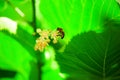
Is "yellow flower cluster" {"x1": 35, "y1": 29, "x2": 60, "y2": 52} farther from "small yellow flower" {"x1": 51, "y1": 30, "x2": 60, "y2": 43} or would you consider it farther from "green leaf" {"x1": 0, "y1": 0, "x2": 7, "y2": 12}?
"green leaf" {"x1": 0, "y1": 0, "x2": 7, "y2": 12}

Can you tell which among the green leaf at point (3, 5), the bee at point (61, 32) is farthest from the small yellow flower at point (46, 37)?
the green leaf at point (3, 5)

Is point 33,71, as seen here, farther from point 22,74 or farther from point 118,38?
point 118,38

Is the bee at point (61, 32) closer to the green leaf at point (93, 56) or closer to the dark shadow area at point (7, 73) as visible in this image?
the green leaf at point (93, 56)

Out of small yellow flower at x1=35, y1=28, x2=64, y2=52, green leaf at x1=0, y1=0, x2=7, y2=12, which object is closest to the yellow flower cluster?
small yellow flower at x1=35, y1=28, x2=64, y2=52

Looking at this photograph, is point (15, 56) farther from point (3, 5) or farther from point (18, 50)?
point (3, 5)

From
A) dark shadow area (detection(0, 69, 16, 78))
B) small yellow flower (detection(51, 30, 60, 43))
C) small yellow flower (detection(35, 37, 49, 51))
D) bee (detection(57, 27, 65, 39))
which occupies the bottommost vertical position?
dark shadow area (detection(0, 69, 16, 78))

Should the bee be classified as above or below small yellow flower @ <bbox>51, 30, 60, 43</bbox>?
above

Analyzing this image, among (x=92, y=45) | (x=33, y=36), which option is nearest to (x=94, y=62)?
(x=92, y=45)
